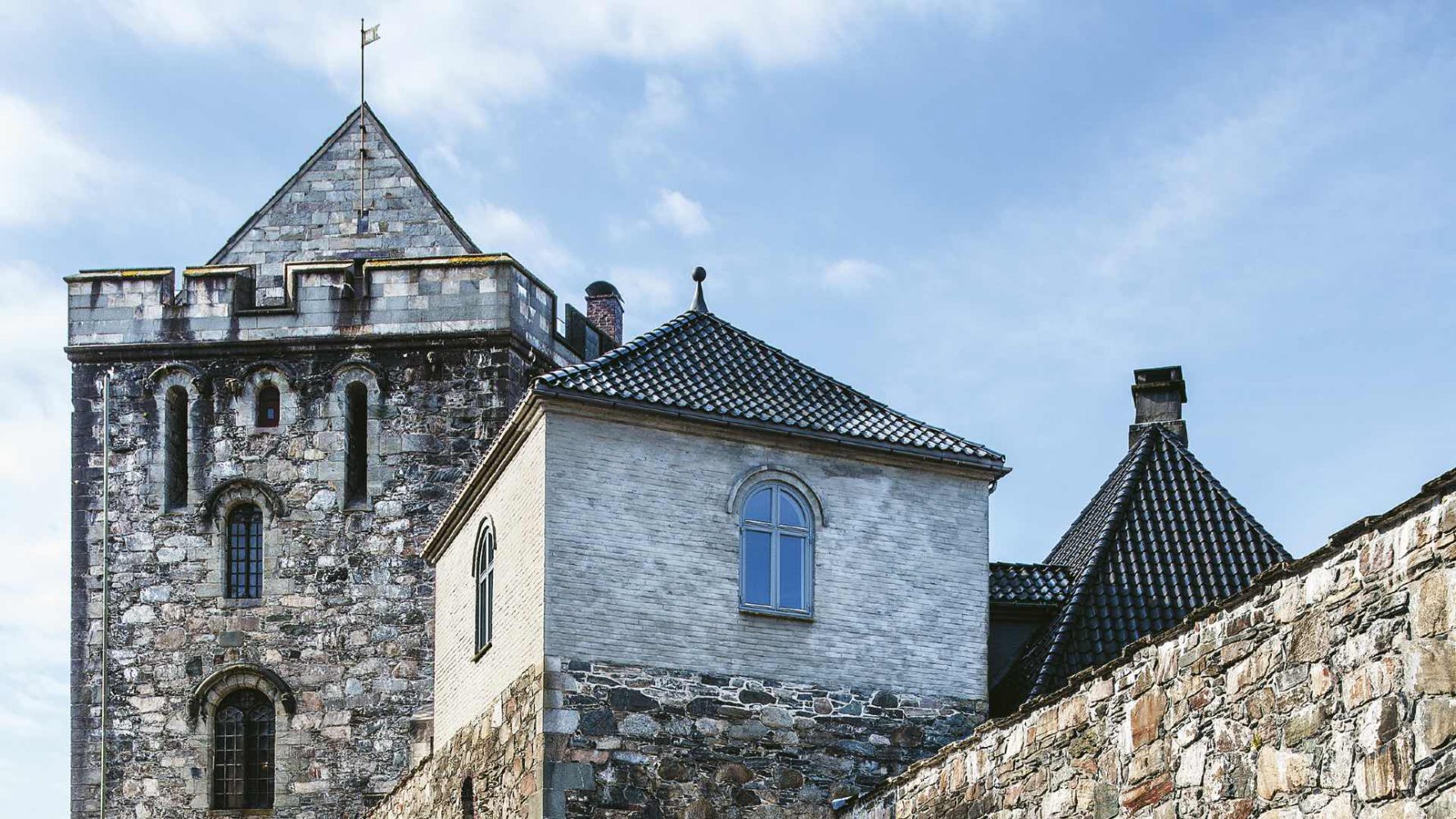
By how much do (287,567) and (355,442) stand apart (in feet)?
6.15

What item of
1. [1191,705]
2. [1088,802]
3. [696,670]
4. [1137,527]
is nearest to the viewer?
[1191,705]

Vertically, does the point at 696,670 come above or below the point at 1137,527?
below

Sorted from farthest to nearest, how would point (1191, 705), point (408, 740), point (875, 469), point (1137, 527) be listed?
point (408, 740) < point (1137, 527) < point (875, 469) < point (1191, 705)

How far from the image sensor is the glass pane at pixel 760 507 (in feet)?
64.5

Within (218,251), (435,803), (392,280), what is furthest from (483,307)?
(435,803)

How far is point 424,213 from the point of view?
31.4 m

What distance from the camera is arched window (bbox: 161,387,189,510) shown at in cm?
2989

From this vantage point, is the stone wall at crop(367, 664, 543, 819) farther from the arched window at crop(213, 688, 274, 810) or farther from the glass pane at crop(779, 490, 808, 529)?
the arched window at crop(213, 688, 274, 810)

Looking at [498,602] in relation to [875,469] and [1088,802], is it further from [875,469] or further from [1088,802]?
[1088,802]

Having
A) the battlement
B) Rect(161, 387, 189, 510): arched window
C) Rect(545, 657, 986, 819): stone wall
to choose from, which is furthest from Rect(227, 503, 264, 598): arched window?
Rect(545, 657, 986, 819): stone wall

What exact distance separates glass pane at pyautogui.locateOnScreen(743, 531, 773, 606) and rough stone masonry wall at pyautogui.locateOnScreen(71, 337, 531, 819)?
9899 millimetres

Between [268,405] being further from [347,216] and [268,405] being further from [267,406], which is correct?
[347,216]

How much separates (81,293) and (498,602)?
43.5ft

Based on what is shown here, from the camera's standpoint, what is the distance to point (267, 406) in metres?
30.0
